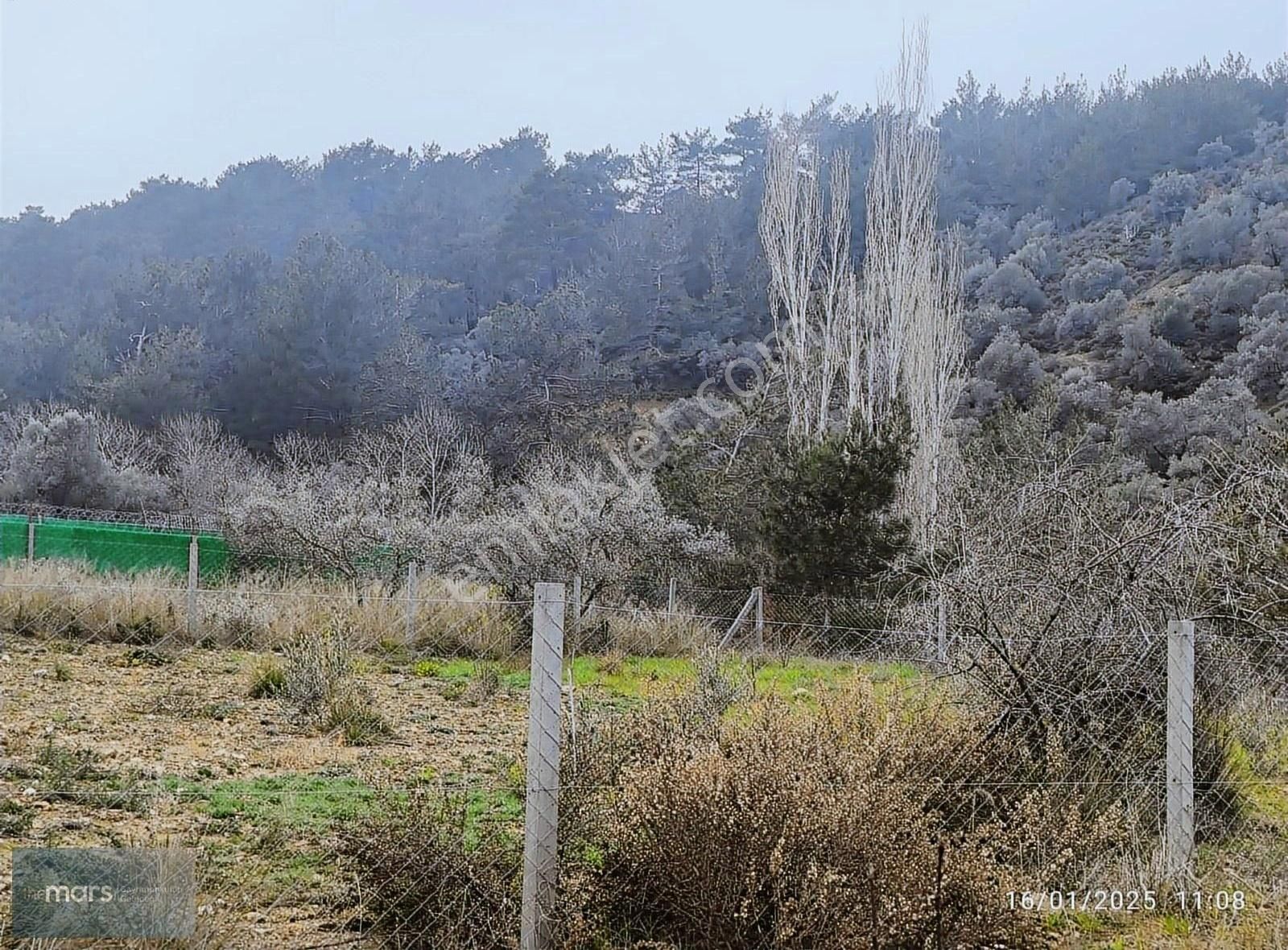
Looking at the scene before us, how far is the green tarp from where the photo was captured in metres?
15.0

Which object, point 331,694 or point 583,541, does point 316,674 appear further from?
point 583,541

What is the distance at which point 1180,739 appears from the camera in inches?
172

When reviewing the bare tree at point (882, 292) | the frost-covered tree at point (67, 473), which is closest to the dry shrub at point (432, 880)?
the bare tree at point (882, 292)

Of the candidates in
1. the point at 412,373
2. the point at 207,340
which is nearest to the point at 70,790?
the point at 412,373

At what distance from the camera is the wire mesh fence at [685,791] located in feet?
11.0

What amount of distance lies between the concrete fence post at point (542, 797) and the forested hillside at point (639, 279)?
20.9 metres

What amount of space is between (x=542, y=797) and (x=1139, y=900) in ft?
8.03

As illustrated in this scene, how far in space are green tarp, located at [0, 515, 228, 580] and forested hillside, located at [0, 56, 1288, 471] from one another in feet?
42.5

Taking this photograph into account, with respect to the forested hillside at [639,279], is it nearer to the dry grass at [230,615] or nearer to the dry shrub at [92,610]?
the dry grass at [230,615]

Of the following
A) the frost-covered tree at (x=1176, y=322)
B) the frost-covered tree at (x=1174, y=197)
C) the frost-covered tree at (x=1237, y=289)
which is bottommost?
the frost-covered tree at (x=1176, y=322)

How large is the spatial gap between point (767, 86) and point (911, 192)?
24.1m

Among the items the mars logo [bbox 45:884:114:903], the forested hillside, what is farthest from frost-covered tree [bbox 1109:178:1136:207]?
the mars logo [bbox 45:884:114:903]

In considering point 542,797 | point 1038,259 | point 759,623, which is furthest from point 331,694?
point 1038,259

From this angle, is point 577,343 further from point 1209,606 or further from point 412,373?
point 1209,606
